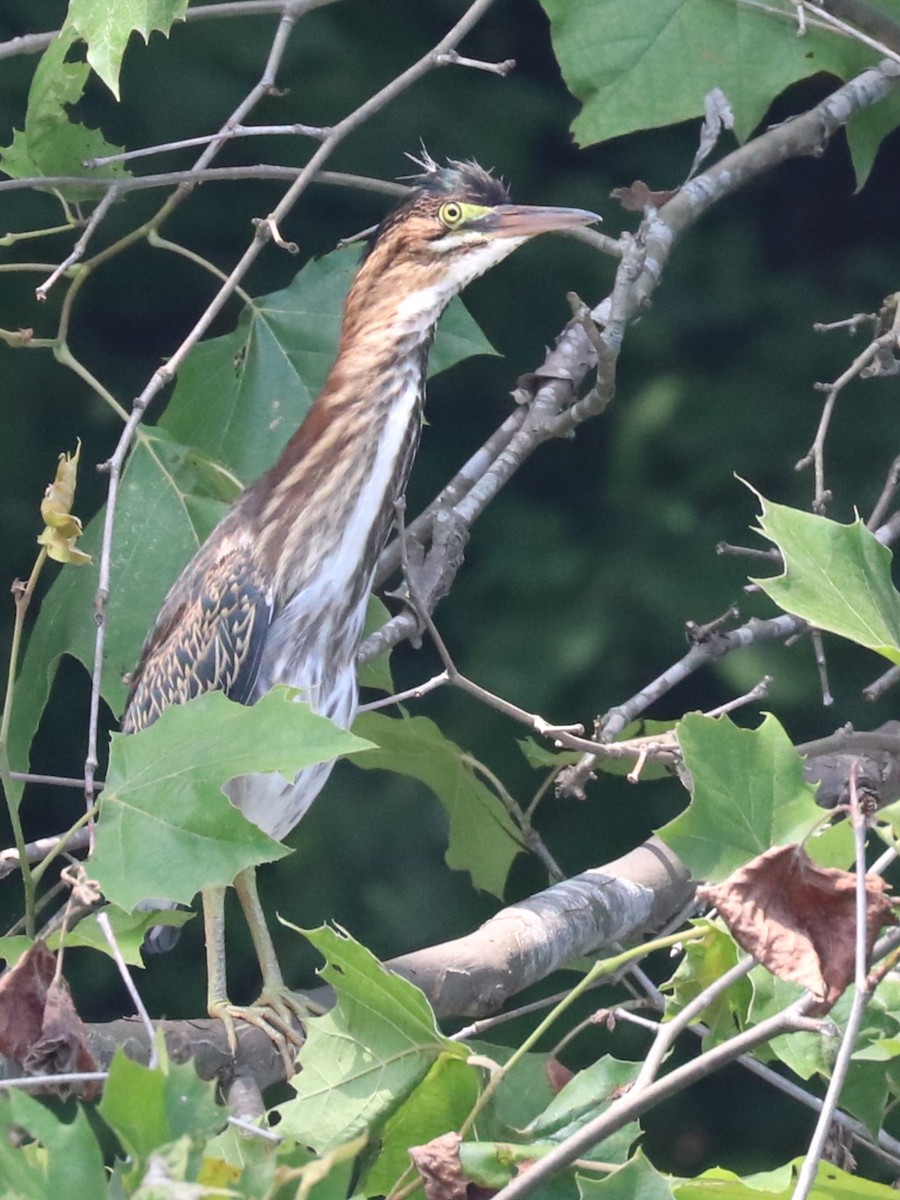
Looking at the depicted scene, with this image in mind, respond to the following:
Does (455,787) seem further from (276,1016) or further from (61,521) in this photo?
(61,521)

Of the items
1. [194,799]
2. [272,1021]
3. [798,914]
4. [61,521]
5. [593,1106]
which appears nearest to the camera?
[798,914]

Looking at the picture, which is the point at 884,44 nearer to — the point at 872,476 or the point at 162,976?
the point at 872,476

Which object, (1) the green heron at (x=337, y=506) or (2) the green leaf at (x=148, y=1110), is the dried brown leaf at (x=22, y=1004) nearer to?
(2) the green leaf at (x=148, y=1110)

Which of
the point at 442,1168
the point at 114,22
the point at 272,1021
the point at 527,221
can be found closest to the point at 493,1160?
the point at 442,1168

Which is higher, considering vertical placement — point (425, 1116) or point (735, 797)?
point (735, 797)

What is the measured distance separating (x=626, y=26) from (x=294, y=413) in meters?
0.60

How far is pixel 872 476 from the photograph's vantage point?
93.7 inches

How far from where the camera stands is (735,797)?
0.87 m

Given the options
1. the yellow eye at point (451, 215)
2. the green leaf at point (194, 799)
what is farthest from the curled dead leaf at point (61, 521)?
the yellow eye at point (451, 215)

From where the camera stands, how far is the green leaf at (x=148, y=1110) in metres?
0.64

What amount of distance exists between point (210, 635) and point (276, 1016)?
0.45 meters

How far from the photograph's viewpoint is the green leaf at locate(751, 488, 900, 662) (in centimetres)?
88

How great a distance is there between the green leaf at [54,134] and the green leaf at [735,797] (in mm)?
1026

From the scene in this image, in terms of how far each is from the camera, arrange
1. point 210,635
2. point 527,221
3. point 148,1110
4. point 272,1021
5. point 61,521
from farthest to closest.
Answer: point 210,635 → point 527,221 → point 272,1021 → point 61,521 → point 148,1110
